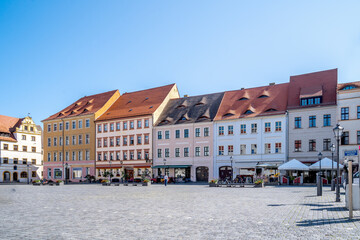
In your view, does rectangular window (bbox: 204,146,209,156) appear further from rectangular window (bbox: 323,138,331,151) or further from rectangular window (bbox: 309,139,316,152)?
rectangular window (bbox: 323,138,331,151)

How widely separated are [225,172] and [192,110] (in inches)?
436

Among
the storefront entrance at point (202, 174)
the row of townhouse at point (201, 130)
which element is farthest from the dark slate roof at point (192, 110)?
the storefront entrance at point (202, 174)

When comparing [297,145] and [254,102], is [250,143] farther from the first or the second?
[297,145]

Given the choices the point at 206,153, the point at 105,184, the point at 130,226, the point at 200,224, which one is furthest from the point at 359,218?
the point at 206,153

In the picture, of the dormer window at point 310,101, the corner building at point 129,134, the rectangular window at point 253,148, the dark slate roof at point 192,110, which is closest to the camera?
the dormer window at point 310,101

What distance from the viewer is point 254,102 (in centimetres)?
5375

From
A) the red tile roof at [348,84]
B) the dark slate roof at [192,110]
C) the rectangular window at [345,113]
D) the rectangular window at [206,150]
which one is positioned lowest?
the rectangular window at [206,150]

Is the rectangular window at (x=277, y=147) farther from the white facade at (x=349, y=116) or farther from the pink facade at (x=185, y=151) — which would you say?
the pink facade at (x=185, y=151)

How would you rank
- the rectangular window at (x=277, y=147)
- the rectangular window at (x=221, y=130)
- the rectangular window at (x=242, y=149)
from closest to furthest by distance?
the rectangular window at (x=277, y=147), the rectangular window at (x=242, y=149), the rectangular window at (x=221, y=130)

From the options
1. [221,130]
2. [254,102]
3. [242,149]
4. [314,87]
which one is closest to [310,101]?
[314,87]

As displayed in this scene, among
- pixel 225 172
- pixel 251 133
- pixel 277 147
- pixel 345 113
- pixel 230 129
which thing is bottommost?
pixel 225 172

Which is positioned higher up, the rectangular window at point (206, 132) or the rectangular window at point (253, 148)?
the rectangular window at point (206, 132)

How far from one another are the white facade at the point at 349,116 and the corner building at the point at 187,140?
17.3m

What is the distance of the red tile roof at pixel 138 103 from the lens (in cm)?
6312
